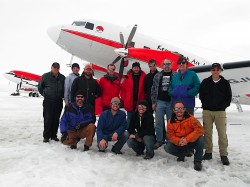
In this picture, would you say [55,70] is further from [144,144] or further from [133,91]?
[144,144]

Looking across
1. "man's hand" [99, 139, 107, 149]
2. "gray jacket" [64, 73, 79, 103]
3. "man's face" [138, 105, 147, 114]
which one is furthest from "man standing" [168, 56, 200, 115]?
"gray jacket" [64, 73, 79, 103]

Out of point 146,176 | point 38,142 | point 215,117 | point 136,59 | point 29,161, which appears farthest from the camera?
point 136,59

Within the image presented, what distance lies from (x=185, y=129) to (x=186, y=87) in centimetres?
102

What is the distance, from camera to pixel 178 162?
15.7 ft

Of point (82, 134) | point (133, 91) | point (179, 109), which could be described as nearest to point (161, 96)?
point (133, 91)

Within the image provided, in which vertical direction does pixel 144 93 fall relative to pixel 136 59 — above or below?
below

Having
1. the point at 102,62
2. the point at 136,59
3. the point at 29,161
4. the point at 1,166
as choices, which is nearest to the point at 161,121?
the point at 29,161

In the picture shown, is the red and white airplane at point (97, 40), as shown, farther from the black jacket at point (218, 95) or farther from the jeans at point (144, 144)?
the black jacket at point (218, 95)

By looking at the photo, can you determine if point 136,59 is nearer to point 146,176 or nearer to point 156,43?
point 156,43

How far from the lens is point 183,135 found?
15.2ft

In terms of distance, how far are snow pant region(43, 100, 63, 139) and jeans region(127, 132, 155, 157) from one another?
2359 millimetres

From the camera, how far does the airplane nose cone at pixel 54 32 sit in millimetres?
13406

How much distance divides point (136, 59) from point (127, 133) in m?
6.45

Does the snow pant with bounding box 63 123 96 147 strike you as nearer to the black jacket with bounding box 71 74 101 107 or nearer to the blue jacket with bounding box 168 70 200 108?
the black jacket with bounding box 71 74 101 107
